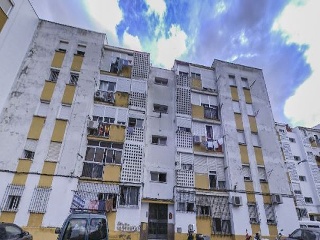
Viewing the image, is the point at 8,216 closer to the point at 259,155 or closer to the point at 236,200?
the point at 236,200

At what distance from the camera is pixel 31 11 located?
74.1ft

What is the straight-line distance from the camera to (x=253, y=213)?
20.0 metres

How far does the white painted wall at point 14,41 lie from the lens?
732 inches

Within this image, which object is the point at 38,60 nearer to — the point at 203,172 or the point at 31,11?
the point at 31,11

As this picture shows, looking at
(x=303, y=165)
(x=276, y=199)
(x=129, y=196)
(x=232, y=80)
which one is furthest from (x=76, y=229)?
(x=303, y=165)

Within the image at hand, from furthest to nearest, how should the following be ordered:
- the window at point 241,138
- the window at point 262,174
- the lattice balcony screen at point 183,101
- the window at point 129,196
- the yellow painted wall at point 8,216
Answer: the window at point 241,138 < the lattice balcony screen at point 183,101 < the window at point 262,174 < the window at point 129,196 < the yellow painted wall at point 8,216

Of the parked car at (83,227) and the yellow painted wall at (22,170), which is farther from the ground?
the yellow painted wall at (22,170)

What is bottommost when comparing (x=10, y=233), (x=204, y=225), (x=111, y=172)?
(x=10, y=233)

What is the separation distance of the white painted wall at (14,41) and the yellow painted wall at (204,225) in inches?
697

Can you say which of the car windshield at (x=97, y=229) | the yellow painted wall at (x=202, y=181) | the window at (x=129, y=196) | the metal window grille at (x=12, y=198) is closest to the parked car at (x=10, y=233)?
the car windshield at (x=97, y=229)

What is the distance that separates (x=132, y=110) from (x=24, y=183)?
33.0 ft

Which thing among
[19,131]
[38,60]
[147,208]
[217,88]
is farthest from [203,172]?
[38,60]

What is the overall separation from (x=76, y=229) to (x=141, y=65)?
18392mm

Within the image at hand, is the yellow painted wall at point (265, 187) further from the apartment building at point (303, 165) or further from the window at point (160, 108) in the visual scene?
the window at point (160, 108)
